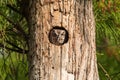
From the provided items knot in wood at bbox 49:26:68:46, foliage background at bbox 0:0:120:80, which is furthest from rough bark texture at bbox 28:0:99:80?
foliage background at bbox 0:0:120:80

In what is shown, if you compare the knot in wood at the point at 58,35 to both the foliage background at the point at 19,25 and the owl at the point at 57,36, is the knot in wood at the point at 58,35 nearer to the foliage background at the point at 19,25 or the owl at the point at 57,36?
the owl at the point at 57,36

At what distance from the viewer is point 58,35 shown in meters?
1.62

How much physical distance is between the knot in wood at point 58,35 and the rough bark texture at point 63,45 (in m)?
0.01

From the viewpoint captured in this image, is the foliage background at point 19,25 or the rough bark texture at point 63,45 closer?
the rough bark texture at point 63,45

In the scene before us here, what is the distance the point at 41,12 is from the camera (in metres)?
1.63

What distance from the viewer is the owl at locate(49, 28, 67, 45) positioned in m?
1.62

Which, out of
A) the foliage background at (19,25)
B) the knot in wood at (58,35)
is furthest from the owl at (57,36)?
the foliage background at (19,25)

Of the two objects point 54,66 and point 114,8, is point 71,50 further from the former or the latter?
point 114,8

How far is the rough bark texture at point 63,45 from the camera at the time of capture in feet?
5.29

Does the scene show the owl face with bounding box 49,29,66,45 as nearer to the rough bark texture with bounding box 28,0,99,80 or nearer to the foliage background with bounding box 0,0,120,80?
the rough bark texture with bounding box 28,0,99,80

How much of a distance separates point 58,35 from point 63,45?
0.14ft

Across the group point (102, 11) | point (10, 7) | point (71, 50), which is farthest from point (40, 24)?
point (102, 11)

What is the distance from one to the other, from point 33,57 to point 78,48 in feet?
0.61

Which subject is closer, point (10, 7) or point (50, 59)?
point (50, 59)
